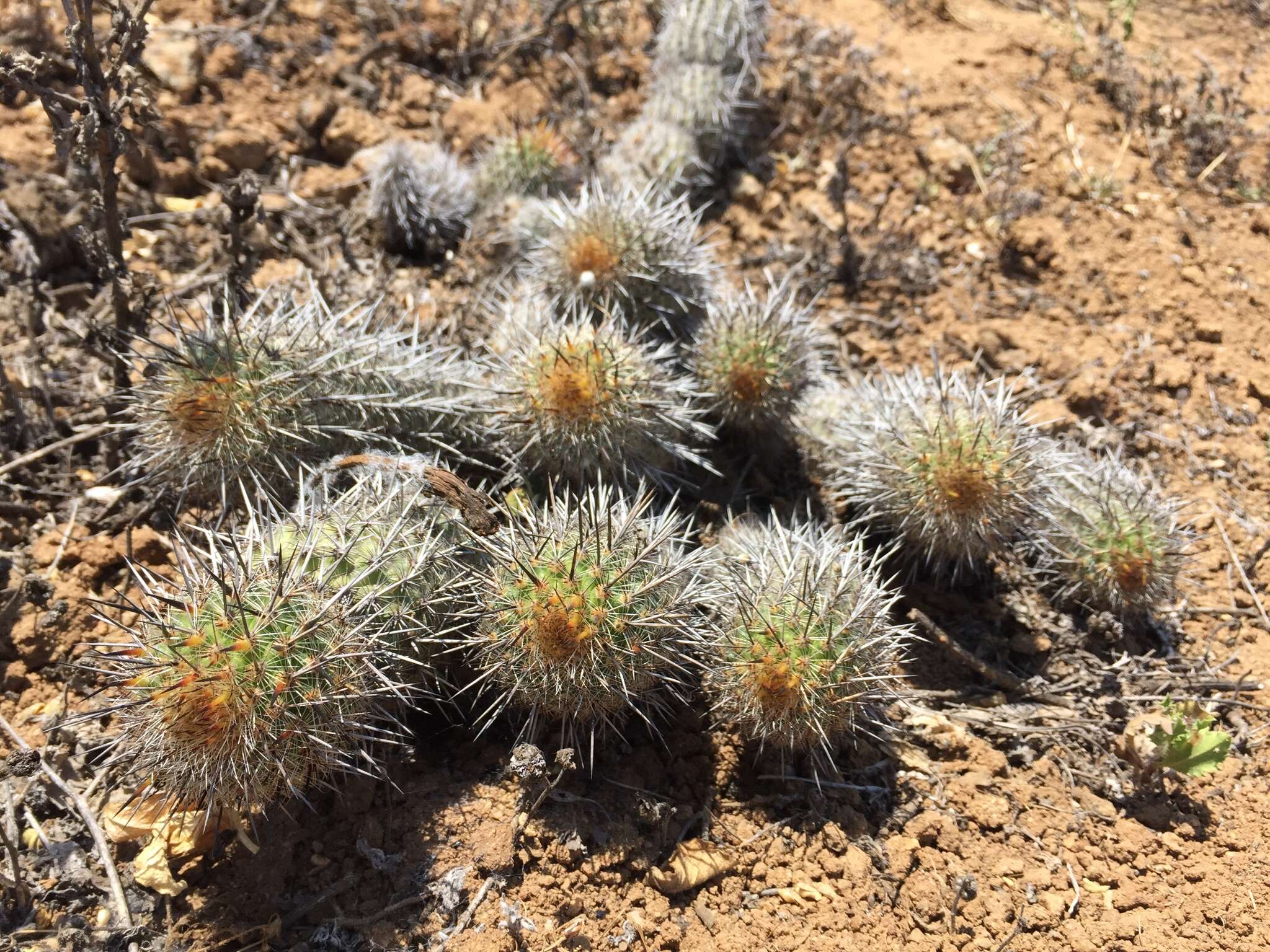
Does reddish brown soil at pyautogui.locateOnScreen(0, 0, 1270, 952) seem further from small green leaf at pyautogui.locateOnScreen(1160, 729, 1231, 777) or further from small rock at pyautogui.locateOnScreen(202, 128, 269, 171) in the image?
small green leaf at pyautogui.locateOnScreen(1160, 729, 1231, 777)

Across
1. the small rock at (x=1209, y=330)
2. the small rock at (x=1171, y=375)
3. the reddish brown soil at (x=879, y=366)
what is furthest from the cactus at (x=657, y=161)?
the small rock at (x=1209, y=330)

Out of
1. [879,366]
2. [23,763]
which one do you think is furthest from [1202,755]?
[23,763]

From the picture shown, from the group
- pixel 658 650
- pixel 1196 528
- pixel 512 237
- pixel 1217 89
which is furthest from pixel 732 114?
pixel 658 650

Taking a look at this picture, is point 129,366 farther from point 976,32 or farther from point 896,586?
point 976,32

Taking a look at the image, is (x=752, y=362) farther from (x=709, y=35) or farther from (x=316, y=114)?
(x=316, y=114)

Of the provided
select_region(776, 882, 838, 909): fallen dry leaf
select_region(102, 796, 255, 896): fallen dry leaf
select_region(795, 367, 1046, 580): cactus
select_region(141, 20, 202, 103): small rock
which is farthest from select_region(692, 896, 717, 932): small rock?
select_region(141, 20, 202, 103): small rock

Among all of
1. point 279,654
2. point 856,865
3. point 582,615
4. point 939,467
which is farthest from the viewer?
point 939,467
